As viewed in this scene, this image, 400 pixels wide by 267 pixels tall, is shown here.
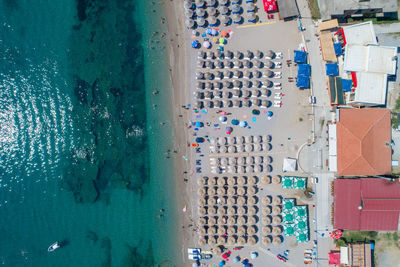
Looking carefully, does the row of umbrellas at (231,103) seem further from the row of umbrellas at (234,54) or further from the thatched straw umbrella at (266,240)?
the thatched straw umbrella at (266,240)

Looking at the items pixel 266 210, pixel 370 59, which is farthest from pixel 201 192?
pixel 370 59

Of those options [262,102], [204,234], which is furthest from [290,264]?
[262,102]

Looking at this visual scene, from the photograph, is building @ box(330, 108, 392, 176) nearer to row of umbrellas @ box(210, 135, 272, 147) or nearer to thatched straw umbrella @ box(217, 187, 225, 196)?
row of umbrellas @ box(210, 135, 272, 147)

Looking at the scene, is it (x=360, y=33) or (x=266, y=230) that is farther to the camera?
(x=266, y=230)

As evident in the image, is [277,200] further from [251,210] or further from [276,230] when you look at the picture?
[276,230]

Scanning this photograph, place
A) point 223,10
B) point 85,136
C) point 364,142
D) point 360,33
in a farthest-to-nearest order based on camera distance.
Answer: point 85,136, point 223,10, point 360,33, point 364,142

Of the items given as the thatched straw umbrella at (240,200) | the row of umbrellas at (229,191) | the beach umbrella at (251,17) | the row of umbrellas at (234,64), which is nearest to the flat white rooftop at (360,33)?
the row of umbrellas at (234,64)

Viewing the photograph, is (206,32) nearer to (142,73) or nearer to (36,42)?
(142,73)
